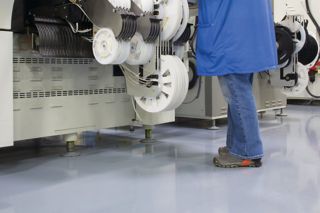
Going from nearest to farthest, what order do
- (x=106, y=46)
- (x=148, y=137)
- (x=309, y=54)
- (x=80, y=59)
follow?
(x=106, y=46)
(x=80, y=59)
(x=148, y=137)
(x=309, y=54)

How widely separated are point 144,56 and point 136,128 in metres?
1.73

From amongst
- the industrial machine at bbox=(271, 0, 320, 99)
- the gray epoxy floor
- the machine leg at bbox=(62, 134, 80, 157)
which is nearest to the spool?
the industrial machine at bbox=(271, 0, 320, 99)

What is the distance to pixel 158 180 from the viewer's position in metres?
1.89

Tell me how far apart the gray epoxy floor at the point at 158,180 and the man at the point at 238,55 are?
0.47 ft

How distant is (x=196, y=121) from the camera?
4.12 metres

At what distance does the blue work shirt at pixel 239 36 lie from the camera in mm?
2051

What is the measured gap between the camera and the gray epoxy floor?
153 cm

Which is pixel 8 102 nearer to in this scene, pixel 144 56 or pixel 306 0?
pixel 144 56

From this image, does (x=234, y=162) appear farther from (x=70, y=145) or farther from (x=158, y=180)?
(x=70, y=145)

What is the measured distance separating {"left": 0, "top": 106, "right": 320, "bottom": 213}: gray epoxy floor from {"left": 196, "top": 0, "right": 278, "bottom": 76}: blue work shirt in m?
0.55

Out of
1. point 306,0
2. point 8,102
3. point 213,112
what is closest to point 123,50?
point 8,102

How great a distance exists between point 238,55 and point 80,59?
972 millimetres

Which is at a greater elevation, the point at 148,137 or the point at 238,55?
the point at 238,55

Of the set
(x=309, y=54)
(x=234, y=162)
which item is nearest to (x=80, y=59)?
(x=234, y=162)
